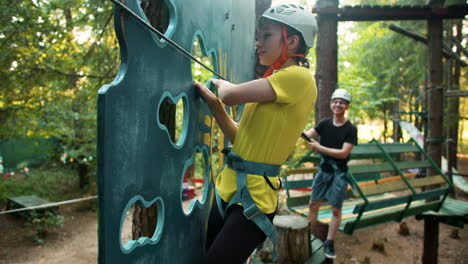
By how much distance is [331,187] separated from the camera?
4059mm

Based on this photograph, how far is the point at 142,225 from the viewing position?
2.35 meters

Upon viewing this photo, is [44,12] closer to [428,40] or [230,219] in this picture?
[230,219]

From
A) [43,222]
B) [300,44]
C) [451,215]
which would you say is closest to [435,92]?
[451,215]

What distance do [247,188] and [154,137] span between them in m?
0.56

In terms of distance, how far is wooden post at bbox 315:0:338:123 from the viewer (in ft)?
19.7

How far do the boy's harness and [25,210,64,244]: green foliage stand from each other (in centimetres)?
644

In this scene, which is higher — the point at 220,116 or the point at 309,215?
the point at 220,116

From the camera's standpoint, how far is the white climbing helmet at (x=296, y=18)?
1.64m

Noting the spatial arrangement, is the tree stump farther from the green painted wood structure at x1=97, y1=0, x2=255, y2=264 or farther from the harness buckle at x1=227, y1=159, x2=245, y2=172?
the harness buckle at x1=227, y1=159, x2=245, y2=172

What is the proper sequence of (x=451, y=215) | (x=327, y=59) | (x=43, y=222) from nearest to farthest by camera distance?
(x=451, y=215), (x=327, y=59), (x=43, y=222)

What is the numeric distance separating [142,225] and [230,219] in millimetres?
957

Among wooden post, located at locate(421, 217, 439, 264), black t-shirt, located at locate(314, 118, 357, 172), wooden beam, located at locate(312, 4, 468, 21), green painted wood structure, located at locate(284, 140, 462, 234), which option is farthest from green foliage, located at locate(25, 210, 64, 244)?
wooden post, located at locate(421, 217, 439, 264)

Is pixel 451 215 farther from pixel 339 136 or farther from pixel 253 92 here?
pixel 253 92

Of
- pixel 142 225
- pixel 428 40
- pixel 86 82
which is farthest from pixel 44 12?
pixel 428 40
